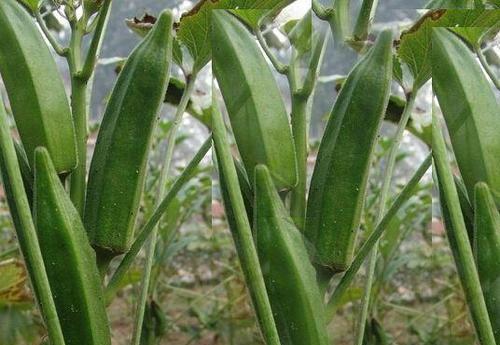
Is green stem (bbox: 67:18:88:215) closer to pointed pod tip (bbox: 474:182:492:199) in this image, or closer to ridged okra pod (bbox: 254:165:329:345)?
ridged okra pod (bbox: 254:165:329:345)

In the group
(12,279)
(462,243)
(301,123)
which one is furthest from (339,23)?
(12,279)

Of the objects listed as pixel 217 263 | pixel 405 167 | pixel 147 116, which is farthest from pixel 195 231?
pixel 405 167

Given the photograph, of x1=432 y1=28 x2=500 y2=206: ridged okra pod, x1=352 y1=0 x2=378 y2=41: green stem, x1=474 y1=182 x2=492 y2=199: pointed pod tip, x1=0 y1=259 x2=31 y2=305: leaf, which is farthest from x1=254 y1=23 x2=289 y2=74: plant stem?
x1=0 y1=259 x2=31 y2=305: leaf

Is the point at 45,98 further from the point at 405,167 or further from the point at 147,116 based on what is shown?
the point at 405,167

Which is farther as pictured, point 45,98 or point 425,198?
point 425,198

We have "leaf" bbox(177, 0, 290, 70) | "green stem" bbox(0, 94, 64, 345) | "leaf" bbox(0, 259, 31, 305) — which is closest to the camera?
"green stem" bbox(0, 94, 64, 345)

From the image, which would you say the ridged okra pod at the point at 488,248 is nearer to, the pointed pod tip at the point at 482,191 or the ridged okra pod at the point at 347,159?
the pointed pod tip at the point at 482,191

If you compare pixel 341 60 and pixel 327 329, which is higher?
pixel 341 60

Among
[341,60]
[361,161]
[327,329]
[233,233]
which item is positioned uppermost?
[341,60]
